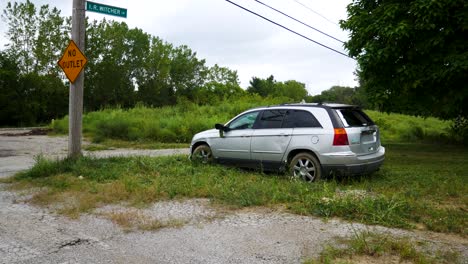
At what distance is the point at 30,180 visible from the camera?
903 centimetres

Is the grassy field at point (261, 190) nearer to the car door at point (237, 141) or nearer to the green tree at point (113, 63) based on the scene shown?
the car door at point (237, 141)

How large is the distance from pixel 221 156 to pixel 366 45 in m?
5.46

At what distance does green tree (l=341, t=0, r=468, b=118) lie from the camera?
34.3 feet

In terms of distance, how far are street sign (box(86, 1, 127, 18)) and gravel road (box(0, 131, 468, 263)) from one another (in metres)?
5.40

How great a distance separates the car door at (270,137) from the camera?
885 cm

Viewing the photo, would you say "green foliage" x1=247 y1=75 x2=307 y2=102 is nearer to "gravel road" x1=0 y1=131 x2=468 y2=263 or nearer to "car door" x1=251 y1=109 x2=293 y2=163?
"car door" x1=251 y1=109 x2=293 y2=163

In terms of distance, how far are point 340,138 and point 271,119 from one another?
5.83ft

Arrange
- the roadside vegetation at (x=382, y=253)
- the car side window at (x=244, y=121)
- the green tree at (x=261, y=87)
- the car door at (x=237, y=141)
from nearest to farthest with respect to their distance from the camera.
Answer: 1. the roadside vegetation at (x=382, y=253)
2. the car door at (x=237, y=141)
3. the car side window at (x=244, y=121)
4. the green tree at (x=261, y=87)

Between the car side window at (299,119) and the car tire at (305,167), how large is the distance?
61cm

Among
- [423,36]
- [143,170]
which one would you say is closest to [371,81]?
[423,36]

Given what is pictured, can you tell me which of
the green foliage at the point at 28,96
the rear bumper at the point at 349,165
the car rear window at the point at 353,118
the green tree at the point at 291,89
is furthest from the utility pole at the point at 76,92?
the green tree at the point at 291,89

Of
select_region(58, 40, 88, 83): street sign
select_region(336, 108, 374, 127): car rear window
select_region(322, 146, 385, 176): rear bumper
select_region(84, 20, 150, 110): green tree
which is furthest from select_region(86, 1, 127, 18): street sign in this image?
select_region(84, 20, 150, 110): green tree

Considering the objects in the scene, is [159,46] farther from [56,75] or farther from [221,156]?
[221,156]

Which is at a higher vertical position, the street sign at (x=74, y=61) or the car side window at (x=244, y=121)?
the street sign at (x=74, y=61)
